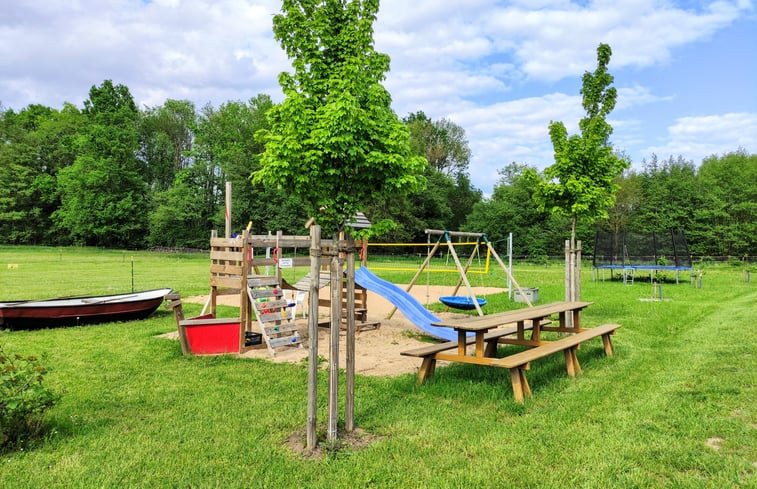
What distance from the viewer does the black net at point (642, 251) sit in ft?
70.4

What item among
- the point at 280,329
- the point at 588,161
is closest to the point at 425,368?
the point at 280,329

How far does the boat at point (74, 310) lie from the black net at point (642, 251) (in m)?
18.8

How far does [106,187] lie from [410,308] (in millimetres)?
51301

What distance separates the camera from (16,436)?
4070 millimetres

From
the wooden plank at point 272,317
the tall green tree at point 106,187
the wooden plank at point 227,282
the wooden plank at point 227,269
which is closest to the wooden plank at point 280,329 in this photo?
the wooden plank at point 272,317

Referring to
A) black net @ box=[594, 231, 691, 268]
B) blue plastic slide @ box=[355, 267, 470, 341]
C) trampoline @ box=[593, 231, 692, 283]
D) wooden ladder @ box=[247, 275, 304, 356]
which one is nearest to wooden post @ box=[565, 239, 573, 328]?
blue plastic slide @ box=[355, 267, 470, 341]

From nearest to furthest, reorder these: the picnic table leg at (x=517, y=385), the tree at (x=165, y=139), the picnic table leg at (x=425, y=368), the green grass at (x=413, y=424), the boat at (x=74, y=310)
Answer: the green grass at (x=413, y=424) < the picnic table leg at (x=517, y=385) < the picnic table leg at (x=425, y=368) < the boat at (x=74, y=310) < the tree at (x=165, y=139)

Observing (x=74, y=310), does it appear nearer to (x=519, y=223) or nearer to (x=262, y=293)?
(x=262, y=293)

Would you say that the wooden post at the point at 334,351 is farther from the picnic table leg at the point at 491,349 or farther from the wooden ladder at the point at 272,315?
the wooden ladder at the point at 272,315

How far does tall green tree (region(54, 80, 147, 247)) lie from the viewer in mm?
49375

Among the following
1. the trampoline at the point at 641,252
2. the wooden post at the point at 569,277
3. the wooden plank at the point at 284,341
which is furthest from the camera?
the trampoline at the point at 641,252

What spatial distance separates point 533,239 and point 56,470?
4651 centimetres

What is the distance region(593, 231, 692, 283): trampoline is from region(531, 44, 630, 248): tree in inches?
515

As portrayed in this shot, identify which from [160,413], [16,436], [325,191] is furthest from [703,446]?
[16,436]
